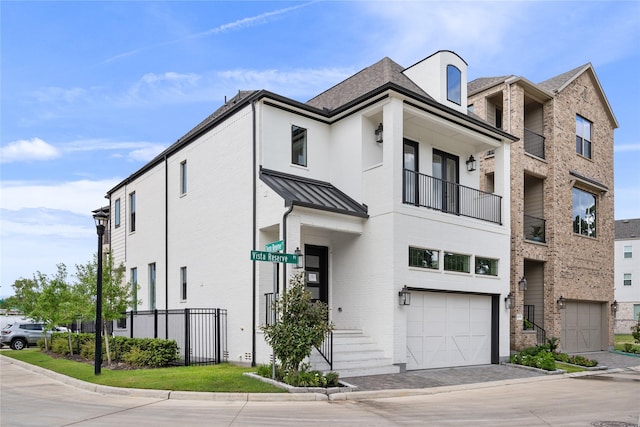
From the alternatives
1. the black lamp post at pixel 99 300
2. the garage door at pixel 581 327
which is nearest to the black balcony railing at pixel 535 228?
the garage door at pixel 581 327

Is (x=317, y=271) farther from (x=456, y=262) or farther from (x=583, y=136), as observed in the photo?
(x=583, y=136)

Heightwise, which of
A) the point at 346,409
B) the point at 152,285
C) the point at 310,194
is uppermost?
the point at 310,194

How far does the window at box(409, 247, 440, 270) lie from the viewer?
1497cm

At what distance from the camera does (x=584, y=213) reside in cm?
2514

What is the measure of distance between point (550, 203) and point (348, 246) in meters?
11.3

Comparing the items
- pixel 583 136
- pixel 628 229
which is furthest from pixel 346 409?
pixel 628 229

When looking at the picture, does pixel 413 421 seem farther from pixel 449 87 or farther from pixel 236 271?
pixel 449 87

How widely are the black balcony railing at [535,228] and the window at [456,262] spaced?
7043mm

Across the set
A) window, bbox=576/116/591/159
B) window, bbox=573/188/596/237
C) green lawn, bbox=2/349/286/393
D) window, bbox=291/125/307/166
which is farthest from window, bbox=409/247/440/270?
window, bbox=576/116/591/159

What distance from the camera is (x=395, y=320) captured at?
45.5ft

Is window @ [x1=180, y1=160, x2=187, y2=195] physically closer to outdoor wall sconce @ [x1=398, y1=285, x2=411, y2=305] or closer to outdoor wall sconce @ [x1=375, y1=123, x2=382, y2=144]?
outdoor wall sconce @ [x1=375, y1=123, x2=382, y2=144]

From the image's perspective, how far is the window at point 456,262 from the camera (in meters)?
16.1

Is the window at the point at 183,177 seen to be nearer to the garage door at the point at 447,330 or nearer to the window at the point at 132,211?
the window at the point at 132,211

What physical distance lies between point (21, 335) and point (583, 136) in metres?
28.5
